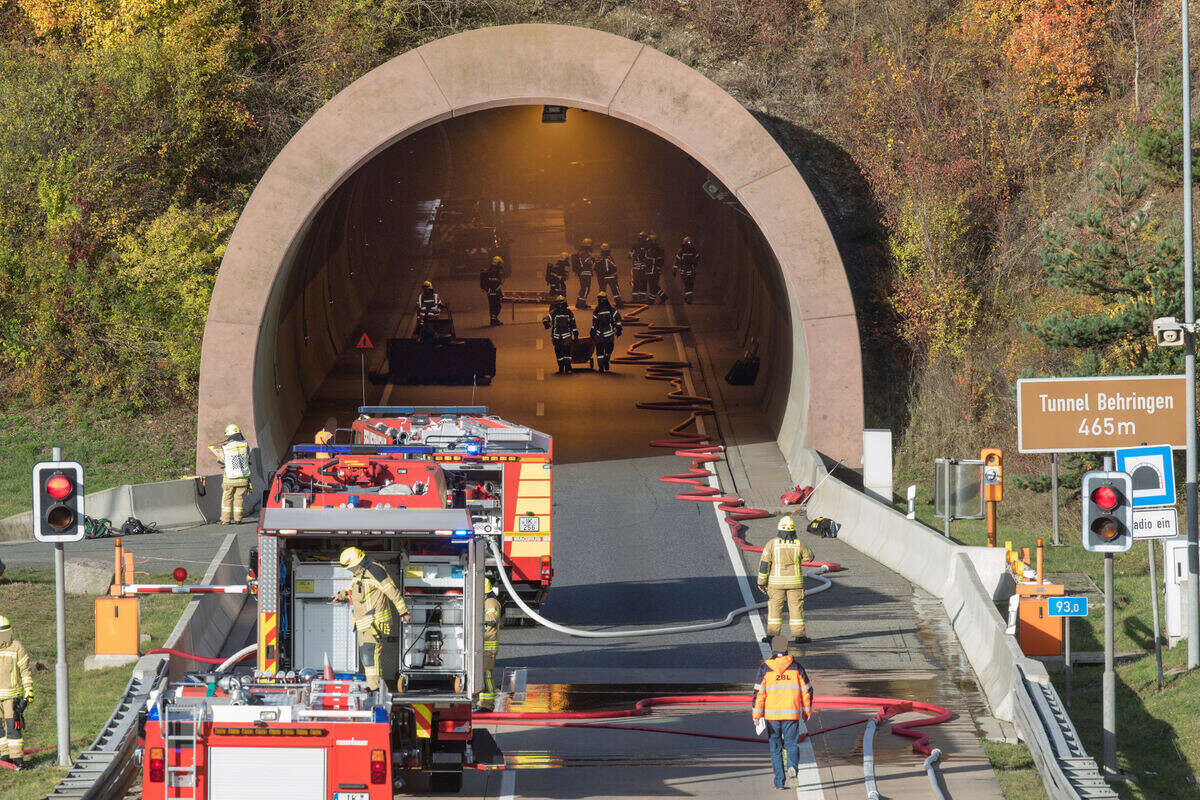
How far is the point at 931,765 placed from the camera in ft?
44.9

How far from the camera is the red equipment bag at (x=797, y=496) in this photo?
87.4ft

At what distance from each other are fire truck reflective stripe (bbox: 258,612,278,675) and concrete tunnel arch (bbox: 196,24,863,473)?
15250 millimetres

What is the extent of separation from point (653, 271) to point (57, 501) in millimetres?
33103

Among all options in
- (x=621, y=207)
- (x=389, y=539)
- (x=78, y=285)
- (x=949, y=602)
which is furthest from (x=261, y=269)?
(x=621, y=207)

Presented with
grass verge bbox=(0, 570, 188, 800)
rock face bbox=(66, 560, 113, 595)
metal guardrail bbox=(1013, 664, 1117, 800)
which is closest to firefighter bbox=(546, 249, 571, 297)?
grass verge bbox=(0, 570, 188, 800)

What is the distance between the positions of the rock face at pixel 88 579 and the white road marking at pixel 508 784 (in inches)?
359

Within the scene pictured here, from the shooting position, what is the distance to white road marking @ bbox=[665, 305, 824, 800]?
13.3 m

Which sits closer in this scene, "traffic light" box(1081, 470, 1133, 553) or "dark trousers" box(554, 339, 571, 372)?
"traffic light" box(1081, 470, 1133, 553)

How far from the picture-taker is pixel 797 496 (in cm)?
2666

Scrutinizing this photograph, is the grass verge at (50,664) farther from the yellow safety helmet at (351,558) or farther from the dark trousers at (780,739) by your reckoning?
the dark trousers at (780,739)

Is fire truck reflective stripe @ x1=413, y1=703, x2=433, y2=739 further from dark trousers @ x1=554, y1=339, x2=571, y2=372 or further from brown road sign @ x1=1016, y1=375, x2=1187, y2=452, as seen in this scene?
dark trousers @ x1=554, y1=339, x2=571, y2=372

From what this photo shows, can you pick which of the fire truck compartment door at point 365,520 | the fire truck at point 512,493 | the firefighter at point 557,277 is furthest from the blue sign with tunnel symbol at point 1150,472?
the firefighter at point 557,277

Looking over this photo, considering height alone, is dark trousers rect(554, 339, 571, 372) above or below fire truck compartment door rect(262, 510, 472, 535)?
above

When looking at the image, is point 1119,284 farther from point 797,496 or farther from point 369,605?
point 369,605
